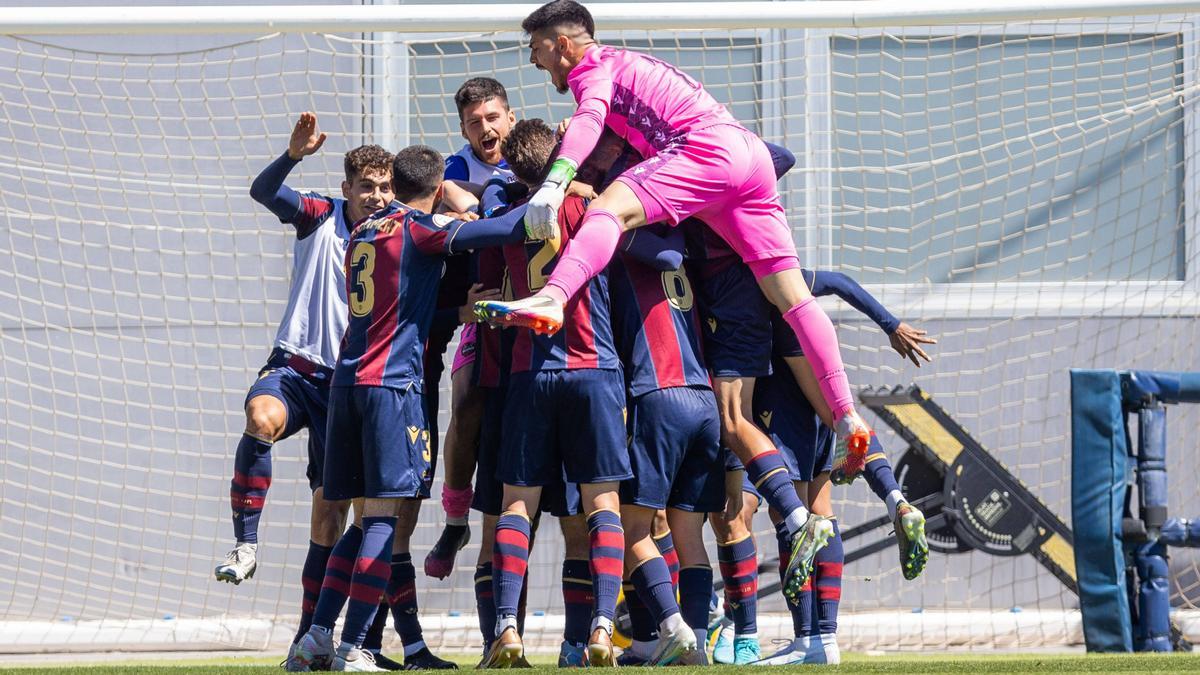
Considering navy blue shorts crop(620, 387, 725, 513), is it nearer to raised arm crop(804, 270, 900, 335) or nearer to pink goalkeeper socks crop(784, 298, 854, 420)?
pink goalkeeper socks crop(784, 298, 854, 420)

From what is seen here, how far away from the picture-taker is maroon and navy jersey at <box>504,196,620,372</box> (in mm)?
4543

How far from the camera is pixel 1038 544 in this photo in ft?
22.9

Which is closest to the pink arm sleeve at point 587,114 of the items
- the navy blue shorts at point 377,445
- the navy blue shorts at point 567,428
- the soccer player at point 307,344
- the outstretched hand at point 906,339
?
the navy blue shorts at point 567,428

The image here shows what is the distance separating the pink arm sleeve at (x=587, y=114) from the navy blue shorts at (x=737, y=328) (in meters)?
0.76

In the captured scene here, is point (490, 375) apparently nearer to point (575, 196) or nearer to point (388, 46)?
point (575, 196)

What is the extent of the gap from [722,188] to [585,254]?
0.62 meters

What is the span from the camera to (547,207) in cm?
431

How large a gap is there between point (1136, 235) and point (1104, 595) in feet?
8.33

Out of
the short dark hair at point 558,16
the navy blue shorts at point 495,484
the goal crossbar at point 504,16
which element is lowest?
the navy blue shorts at point 495,484

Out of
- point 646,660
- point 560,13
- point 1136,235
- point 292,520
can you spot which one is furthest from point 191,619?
point 1136,235

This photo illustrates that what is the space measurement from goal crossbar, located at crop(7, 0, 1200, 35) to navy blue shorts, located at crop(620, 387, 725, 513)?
2.06 m

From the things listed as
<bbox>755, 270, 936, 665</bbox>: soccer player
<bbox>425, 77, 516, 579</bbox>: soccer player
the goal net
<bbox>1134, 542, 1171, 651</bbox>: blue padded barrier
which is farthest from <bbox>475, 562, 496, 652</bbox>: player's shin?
<bbox>1134, 542, 1171, 651</bbox>: blue padded barrier

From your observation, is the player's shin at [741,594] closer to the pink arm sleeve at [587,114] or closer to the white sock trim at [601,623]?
the white sock trim at [601,623]

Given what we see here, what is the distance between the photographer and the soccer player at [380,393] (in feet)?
14.7
